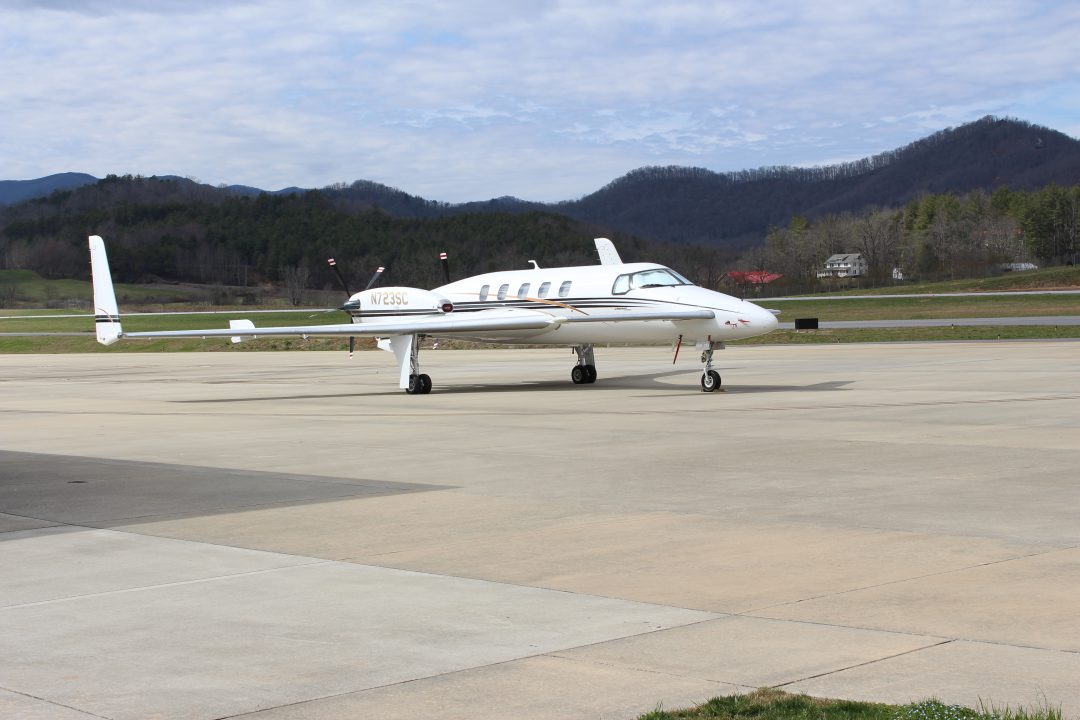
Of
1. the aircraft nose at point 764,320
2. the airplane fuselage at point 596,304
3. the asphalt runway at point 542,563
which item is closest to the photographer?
the asphalt runway at point 542,563

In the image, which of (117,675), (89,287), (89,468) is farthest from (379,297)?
(89,287)

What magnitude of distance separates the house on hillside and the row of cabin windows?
151 metres

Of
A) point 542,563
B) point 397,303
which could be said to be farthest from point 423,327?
point 542,563

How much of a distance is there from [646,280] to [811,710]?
22.2 metres

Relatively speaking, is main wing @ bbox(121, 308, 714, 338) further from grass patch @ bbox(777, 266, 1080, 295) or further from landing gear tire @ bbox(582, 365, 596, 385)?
grass patch @ bbox(777, 266, 1080, 295)

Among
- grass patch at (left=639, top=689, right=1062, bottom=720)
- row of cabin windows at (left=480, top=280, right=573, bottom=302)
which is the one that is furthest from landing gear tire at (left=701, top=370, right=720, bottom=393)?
grass patch at (left=639, top=689, right=1062, bottom=720)

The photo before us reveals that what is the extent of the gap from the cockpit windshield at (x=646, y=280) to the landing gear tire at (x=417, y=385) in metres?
5.45

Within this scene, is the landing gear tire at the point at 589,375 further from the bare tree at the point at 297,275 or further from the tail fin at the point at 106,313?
the bare tree at the point at 297,275

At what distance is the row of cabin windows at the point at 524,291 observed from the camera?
1125 inches

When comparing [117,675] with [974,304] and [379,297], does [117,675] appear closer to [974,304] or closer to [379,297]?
[379,297]

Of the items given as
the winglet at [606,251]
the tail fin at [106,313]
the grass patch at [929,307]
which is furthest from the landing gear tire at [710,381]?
the grass patch at [929,307]

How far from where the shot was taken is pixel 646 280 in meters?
27.1

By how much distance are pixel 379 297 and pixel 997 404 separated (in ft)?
52.1

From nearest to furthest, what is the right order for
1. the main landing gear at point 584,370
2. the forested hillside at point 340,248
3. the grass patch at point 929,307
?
1. the main landing gear at point 584,370
2. the grass patch at point 929,307
3. the forested hillside at point 340,248
